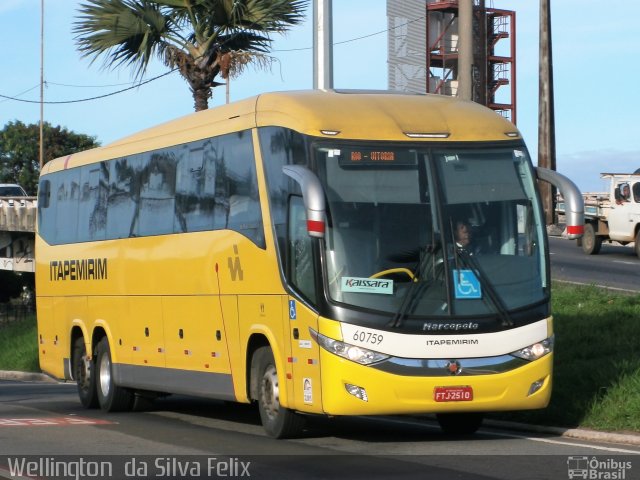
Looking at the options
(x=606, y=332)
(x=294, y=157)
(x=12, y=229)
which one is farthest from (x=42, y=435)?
(x=12, y=229)

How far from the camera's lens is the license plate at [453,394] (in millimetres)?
12758

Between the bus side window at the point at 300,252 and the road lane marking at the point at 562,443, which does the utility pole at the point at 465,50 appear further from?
the bus side window at the point at 300,252

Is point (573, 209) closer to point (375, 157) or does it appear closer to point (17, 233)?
point (375, 157)

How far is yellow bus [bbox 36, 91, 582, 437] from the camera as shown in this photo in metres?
12.8

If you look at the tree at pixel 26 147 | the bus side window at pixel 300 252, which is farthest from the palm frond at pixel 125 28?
the tree at pixel 26 147

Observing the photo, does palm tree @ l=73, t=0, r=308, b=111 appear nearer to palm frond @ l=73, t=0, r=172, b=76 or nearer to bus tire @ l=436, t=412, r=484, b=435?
palm frond @ l=73, t=0, r=172, b=76

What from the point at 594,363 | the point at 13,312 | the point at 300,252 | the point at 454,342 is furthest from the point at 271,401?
the point at 13,312

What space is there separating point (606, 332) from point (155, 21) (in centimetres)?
1155

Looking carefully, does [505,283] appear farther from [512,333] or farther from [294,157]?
[294,157]

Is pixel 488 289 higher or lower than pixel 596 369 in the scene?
higher

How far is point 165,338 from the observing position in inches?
681

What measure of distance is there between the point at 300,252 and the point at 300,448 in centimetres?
192

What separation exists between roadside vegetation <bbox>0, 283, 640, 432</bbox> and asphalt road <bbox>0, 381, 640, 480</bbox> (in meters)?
0.62

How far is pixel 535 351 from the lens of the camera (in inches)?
519
